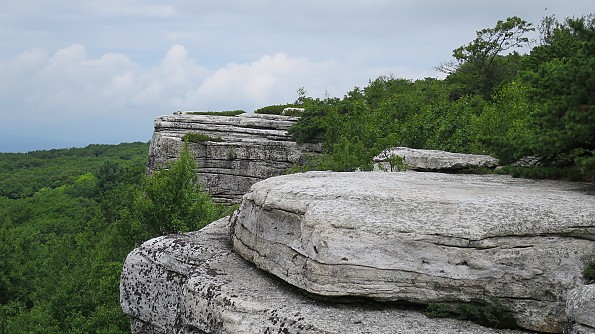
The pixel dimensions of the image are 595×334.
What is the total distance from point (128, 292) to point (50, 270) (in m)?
26.3

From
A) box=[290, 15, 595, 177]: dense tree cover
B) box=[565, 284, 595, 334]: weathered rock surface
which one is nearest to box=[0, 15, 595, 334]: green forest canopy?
box=[290, 15, 595, 177]: dense tree cover

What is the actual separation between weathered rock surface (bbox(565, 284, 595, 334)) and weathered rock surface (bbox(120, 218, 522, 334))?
1.06 metres

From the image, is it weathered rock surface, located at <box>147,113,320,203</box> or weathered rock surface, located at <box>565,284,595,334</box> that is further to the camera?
weathered rock surface, located at <box>147,113,320,203</box>

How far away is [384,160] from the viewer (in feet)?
58.9

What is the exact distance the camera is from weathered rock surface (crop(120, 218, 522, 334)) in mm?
8172

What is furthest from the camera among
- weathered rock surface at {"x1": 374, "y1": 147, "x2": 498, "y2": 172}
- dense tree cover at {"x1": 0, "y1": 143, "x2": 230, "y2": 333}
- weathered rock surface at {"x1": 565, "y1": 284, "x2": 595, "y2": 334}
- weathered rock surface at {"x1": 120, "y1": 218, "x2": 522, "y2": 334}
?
dense tree cover at {"x1": 0, "y1": 143, "x2": 230, "y2": 333}

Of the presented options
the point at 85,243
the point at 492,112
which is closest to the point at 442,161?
the point at 492,112

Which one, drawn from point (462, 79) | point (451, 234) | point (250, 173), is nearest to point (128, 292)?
point (451, 234)

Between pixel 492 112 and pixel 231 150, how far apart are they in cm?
1275

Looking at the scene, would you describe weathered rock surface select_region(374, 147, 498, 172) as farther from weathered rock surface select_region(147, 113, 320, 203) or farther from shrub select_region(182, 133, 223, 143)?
shrub select_region(182, 133, 223, 143)

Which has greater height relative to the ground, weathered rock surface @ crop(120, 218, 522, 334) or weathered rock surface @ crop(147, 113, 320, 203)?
weathered rock surface @ crop(147, 113, 320, 203)

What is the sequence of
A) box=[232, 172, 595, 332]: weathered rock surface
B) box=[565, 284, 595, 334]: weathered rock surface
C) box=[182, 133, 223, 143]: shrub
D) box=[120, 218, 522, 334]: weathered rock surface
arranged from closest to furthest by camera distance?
box=[565, 284, 595, 334]: weathered rock surface
box=[120, 218, 522, 334]: weathered rock surface
box=[232, 172, 595, 332]: weathered rock surface
box=[182, 133, 223, 143]: shrub

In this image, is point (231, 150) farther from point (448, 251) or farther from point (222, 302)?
point (448, 251)

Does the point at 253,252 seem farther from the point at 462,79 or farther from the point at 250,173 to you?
the point at 462,79
